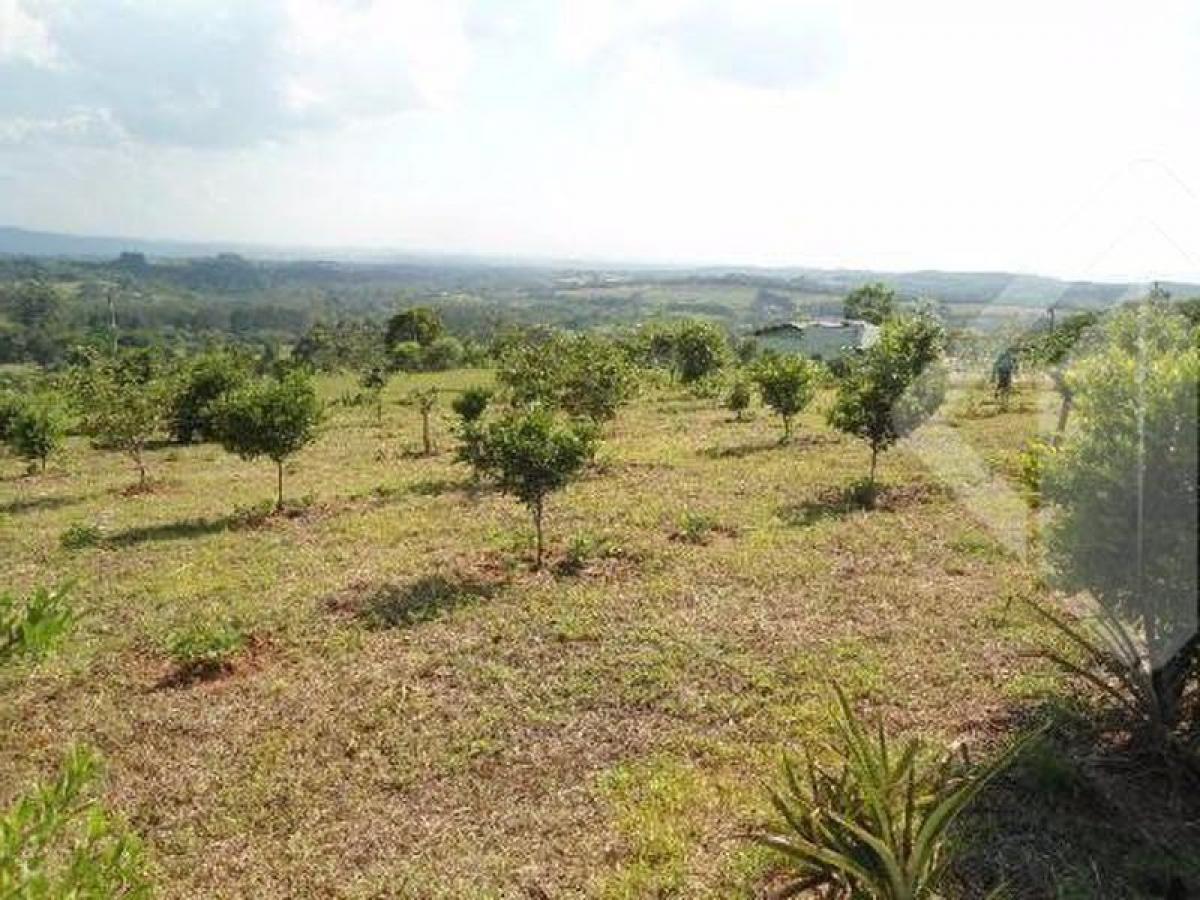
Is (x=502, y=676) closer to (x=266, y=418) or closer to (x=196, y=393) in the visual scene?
(x=266, y=418)

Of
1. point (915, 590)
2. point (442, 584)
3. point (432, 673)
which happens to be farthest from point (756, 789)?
point (442, 584)

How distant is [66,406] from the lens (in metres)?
33.4

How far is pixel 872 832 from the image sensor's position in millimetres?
7387

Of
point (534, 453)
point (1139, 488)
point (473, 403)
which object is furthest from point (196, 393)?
point (1139, 488)

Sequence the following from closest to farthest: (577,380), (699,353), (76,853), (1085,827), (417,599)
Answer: (76,853)
(1085,827)
(417,599)
(577,380)
(699,353)

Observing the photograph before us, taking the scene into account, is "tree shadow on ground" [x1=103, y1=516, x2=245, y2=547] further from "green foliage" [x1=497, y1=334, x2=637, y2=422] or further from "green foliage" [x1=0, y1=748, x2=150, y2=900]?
"green foliage" [x1=0, y1=748, x2=150, y2=900]

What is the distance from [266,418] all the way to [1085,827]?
18.8 metres

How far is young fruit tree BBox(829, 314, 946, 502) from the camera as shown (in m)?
21.8

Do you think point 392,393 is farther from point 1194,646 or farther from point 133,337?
point 133,337

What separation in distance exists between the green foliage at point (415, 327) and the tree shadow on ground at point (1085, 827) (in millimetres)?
83704

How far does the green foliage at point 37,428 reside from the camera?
30406mm

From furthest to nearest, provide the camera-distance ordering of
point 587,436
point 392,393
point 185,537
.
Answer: point 392,393, point 185,537, point 587,436

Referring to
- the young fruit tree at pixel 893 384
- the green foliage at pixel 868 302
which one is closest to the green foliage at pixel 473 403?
the young fruit tree at pixel 893 384

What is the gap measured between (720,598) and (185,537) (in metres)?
12.9
